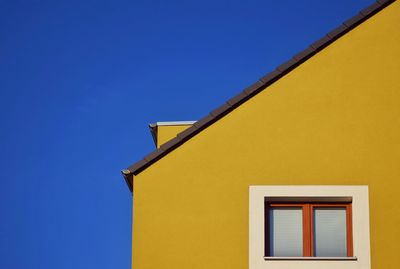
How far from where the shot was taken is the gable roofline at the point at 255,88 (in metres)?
14.9

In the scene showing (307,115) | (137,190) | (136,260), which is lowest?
(136,260)

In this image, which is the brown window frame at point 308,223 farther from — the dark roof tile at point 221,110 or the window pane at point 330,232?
the dark roof tile at point 221,110

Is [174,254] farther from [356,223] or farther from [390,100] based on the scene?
[390,100]

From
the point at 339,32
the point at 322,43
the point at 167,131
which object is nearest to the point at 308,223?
the point at 322,43

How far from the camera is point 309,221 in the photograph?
1485cm

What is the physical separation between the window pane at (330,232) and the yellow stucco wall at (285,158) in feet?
1.72

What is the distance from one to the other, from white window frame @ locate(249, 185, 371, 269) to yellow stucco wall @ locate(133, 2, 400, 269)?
0.11 m

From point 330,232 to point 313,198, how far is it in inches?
23.8

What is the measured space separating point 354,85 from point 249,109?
1.76m

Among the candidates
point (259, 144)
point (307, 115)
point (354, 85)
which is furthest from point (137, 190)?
point (354, 85)

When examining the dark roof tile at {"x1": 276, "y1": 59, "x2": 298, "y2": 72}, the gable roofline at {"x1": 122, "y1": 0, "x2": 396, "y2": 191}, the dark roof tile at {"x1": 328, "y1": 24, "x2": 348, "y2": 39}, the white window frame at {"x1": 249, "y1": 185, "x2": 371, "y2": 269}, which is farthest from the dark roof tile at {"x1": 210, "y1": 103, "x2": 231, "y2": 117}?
the dark roof tile at {"x1": 328, "y1": 24, "x2": 348, "y2": 39}

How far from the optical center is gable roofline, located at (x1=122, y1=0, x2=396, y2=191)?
14.9m

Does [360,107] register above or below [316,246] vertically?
above

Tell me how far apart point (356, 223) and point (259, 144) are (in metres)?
1.96
